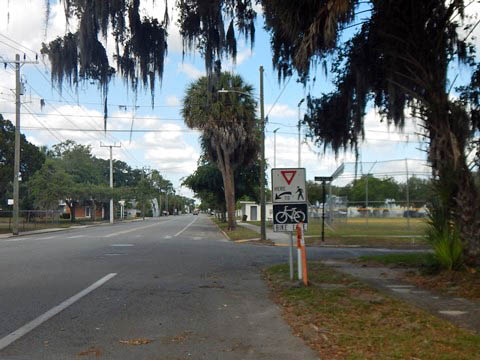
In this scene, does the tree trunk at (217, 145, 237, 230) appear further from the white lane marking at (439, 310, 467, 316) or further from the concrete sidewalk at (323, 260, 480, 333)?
the white lane marking at (439, 310, 467, 316)

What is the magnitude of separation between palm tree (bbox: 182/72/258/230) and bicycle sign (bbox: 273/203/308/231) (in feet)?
72.2

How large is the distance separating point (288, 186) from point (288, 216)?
2.11 ft

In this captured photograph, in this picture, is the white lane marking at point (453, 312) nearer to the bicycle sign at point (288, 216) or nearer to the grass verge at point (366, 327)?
the grass verge at point (366, 327)

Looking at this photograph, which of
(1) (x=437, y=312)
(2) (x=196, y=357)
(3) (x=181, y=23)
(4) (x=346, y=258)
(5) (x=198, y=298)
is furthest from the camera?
(4) (x=346, y=258)

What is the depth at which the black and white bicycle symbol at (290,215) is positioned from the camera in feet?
34.3

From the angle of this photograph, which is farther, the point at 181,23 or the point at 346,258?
the point at 346,258

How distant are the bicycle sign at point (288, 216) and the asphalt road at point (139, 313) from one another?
1392mm

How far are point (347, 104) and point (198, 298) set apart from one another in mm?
6490

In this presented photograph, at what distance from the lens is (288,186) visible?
10648 millimetres

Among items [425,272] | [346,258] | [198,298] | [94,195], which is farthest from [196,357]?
[94,195]

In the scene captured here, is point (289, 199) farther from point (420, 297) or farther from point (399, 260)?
point (399, 260)

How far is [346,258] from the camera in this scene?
631 inches

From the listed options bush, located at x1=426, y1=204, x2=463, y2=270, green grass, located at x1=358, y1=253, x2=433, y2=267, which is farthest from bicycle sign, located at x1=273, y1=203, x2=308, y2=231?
green grass, located at x1=358, y1=253, x2=433, y2=267

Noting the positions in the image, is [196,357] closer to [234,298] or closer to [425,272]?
[234,298]
